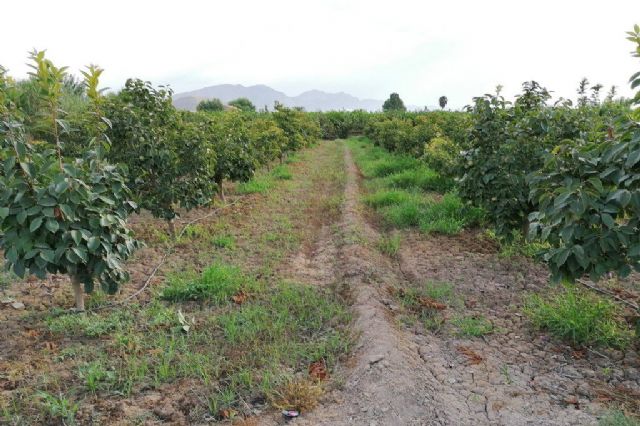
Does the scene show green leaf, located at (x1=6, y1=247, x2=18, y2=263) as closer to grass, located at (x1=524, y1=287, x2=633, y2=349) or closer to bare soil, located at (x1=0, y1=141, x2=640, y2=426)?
bare soil, located at (x1=0, y1=141, x2=640, y2=426)

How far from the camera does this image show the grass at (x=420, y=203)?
21.4 ft

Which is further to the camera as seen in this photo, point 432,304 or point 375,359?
point 432,304

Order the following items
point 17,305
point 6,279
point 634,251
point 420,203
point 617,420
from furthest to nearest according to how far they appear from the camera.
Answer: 1. point 420,203
2. point 6,279
3. point 17,305
4. point 634,251
5. point 617,420

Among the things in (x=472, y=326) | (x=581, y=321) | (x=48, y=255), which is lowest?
(x=472, y=326)

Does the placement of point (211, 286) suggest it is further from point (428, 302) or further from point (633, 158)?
point (633, 158)

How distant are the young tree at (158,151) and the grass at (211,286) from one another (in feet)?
4.68

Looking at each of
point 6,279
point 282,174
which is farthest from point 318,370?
point 282,174

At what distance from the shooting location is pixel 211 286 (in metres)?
4.32

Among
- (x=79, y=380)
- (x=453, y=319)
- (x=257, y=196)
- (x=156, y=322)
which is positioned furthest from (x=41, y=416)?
(x=257, y=196)

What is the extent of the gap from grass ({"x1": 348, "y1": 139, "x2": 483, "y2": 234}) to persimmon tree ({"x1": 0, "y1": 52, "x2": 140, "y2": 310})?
4389 mm

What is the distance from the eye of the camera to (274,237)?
20.3ft

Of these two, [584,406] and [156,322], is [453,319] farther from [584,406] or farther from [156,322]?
[156,322]

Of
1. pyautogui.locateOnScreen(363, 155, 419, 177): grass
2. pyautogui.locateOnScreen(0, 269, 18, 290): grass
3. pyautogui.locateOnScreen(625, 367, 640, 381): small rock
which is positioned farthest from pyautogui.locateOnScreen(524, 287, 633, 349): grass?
pyautogui.locateOnScreen(363, 155, 419, 177): grass

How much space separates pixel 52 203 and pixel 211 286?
1.65 metres
